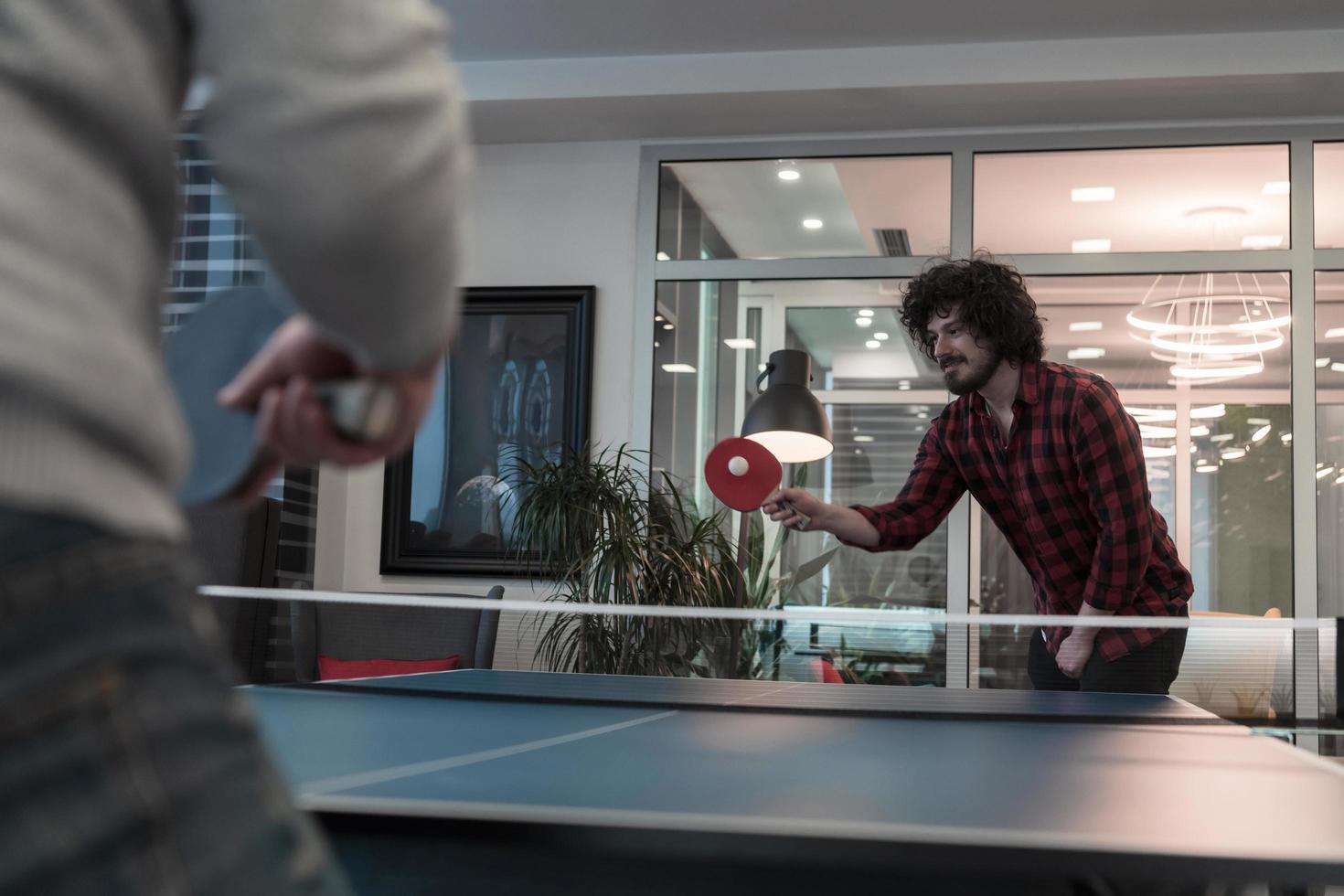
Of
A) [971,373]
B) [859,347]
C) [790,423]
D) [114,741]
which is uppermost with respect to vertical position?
[859,347]

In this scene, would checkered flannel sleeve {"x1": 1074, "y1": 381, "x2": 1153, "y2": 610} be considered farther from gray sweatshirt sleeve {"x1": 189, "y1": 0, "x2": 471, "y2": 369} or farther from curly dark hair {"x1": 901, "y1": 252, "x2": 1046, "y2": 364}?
gray sweatshirt sleeve {"x1": 189, "y1": 0, "x2": 471, "y2": 369}

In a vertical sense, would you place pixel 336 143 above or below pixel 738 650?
above

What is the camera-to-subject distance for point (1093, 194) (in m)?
5.39

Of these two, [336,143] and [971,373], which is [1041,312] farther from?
[336,143]

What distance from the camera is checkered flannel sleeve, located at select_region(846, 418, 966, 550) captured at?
3236 mm

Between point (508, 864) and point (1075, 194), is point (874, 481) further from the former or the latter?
point (508, 864)

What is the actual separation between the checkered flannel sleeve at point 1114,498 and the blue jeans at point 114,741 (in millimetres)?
2539

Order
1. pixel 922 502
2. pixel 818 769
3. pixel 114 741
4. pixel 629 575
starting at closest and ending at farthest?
pixel 114 741 → pixel 818 769 → pixel 922 502 → pixel 629 575

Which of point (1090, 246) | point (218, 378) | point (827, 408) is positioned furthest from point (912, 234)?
point (218, 378)

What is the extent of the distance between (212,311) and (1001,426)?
2629mm

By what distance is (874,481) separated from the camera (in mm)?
5473

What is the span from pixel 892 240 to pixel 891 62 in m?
0.81

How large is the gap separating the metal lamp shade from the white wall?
7.32ft

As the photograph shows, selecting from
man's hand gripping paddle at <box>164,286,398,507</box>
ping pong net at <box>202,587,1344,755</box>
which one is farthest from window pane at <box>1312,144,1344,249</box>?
man's hand gripping paddle at <box>164,286,398,507</box>
